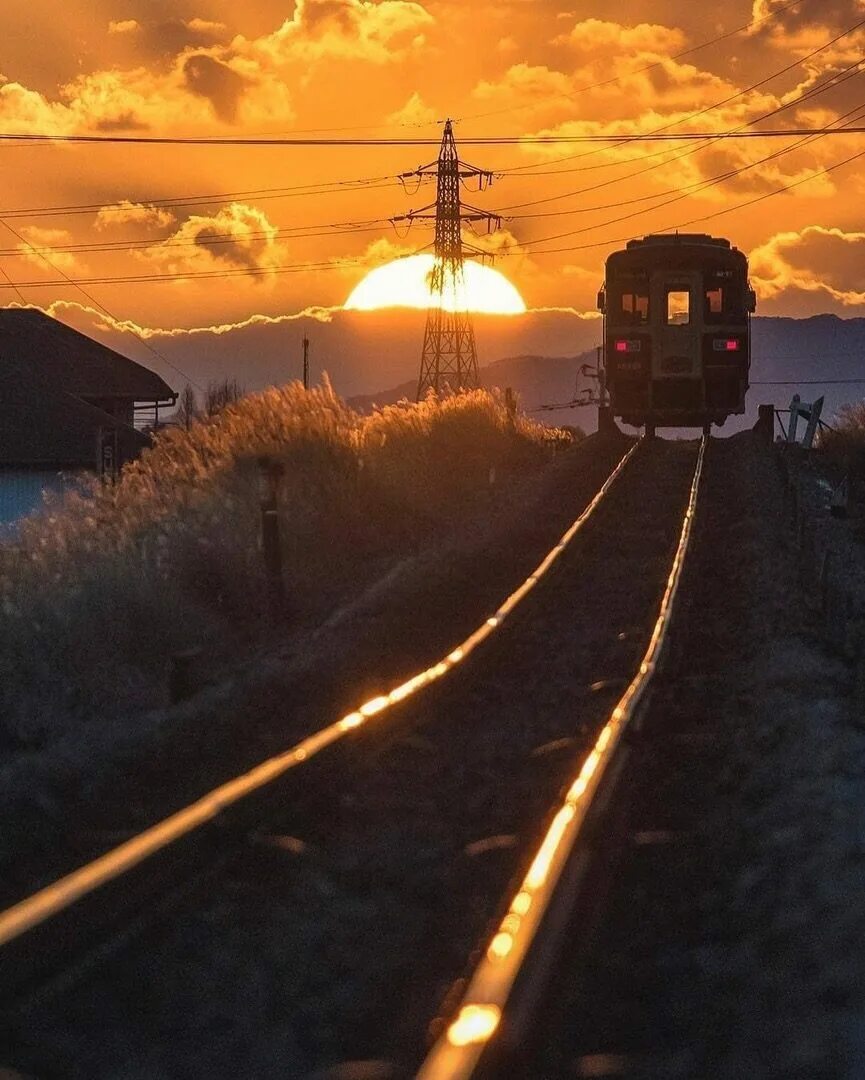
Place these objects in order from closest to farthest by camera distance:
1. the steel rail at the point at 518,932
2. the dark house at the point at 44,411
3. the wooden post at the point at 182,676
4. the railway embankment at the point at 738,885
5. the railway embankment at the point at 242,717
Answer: the steel rail at the point at 518,932, the railway embankment at the point at 738,885, the railway embankment at the point at 242,717, the wooden post at the point at 182,676, the dark house at the point at 44,411

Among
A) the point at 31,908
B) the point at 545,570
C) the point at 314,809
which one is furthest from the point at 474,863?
the point at 545,570

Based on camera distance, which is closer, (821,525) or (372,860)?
(372,860)

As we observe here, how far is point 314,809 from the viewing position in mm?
5562

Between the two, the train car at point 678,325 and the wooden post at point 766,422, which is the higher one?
the train car at point 678,325

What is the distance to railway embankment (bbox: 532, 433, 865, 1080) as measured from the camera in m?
3.54

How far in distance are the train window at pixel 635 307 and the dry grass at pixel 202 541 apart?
621 centimetres

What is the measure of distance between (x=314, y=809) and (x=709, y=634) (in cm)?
491

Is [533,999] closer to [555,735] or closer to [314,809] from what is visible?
[314,809]

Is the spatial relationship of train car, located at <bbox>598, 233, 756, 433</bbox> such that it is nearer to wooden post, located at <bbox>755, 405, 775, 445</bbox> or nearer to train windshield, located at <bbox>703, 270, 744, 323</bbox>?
train windshield, located at <bbox>703, 270, 744, 323</bbox>

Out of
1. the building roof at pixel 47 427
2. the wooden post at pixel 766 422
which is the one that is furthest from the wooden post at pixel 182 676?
the building roof at pixel 47 427

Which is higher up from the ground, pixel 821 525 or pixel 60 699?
pixel 821 525

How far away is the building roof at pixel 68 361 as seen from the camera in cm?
4766

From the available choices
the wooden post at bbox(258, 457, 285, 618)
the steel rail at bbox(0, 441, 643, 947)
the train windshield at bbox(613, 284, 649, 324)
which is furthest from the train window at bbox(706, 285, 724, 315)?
the steel rail at bbox(0, 441, 643, 947)

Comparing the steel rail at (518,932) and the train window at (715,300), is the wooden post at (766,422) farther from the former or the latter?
the steel rail at (518,932)
